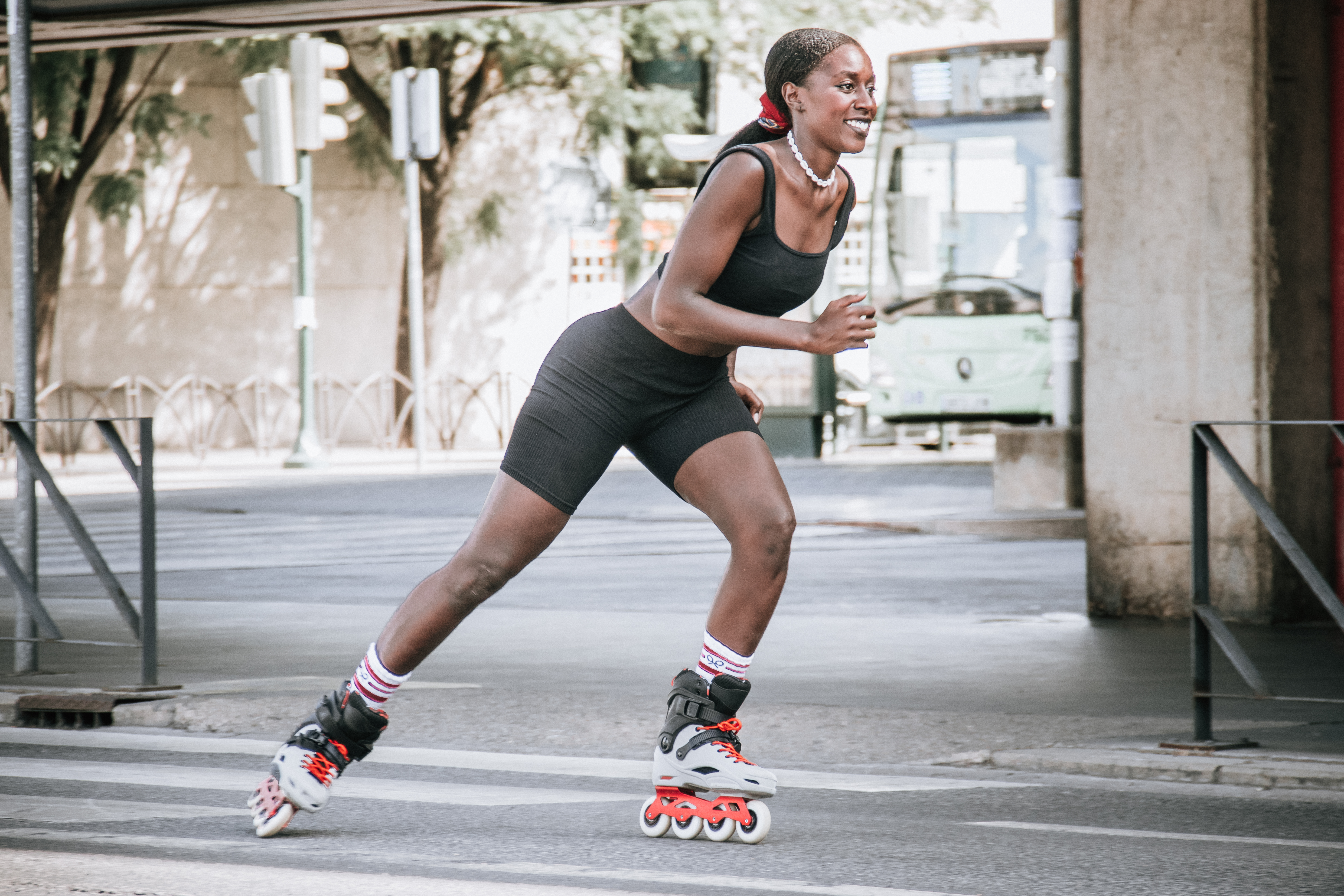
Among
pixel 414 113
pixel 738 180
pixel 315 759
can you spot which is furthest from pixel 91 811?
pixel 414 113

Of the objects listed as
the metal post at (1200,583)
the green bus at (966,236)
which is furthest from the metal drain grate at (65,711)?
the green bus at (966,236)

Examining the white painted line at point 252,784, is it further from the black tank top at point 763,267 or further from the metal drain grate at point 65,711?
the black tank top at point 763,267

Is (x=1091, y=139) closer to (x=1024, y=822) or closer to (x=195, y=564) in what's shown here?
(x=1024, y=822)

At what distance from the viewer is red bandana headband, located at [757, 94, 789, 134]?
15.6 ft

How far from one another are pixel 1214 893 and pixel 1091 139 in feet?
18.5

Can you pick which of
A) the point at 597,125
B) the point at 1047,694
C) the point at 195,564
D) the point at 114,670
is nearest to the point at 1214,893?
the point at 1047,694

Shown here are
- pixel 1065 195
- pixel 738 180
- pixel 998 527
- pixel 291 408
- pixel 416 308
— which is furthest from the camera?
pixel 291 408

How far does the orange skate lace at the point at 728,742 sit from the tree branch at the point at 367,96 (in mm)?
23775

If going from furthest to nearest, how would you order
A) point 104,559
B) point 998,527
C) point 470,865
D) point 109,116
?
point 109,116
point 998,527
point 104,559
point 470,865

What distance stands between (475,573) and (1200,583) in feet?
7.51

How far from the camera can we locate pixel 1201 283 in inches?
350

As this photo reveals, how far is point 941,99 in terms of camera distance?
907 inches

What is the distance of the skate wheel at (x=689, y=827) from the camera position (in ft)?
15.4

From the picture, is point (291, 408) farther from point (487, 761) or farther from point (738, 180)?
point (738, 180)
